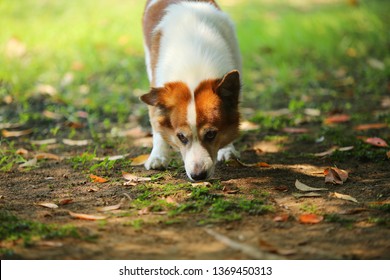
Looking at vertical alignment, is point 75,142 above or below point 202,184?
below

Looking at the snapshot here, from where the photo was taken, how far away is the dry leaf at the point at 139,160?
503 cm

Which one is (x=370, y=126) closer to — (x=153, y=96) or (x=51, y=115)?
(x=153, y=96)

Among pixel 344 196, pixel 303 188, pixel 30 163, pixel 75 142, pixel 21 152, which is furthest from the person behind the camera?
pixel 75 142

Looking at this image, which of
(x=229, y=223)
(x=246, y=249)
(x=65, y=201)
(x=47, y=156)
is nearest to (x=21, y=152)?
(x=47, y=156)

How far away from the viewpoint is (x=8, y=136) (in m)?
5.83

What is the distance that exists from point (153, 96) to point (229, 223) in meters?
1.42

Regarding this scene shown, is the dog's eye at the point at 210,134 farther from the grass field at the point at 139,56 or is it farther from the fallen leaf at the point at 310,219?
the grass field at the point at 139,56

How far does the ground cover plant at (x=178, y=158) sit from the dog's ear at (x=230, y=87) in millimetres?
642

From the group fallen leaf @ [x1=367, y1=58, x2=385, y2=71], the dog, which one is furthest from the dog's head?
fallen leaf @ [x1=367, y1=58, x2=385, y2=71]

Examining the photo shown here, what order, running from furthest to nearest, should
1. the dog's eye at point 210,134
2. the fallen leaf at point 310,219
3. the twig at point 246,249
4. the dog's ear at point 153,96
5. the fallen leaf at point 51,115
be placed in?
the fallen leaf at point 51,115
the dog's ear at point 153,96
the dog's eye at point 210,134
the fallen leaf at point 310,219
the twig at point 246,249

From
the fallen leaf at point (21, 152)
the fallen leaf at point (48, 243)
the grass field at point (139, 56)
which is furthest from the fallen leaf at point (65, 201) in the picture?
the grass field at point (139, 56)

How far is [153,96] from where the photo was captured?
448cm

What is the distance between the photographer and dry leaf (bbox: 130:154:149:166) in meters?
5.03

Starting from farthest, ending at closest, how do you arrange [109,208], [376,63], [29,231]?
[376,63], [109,208], [29,231]
